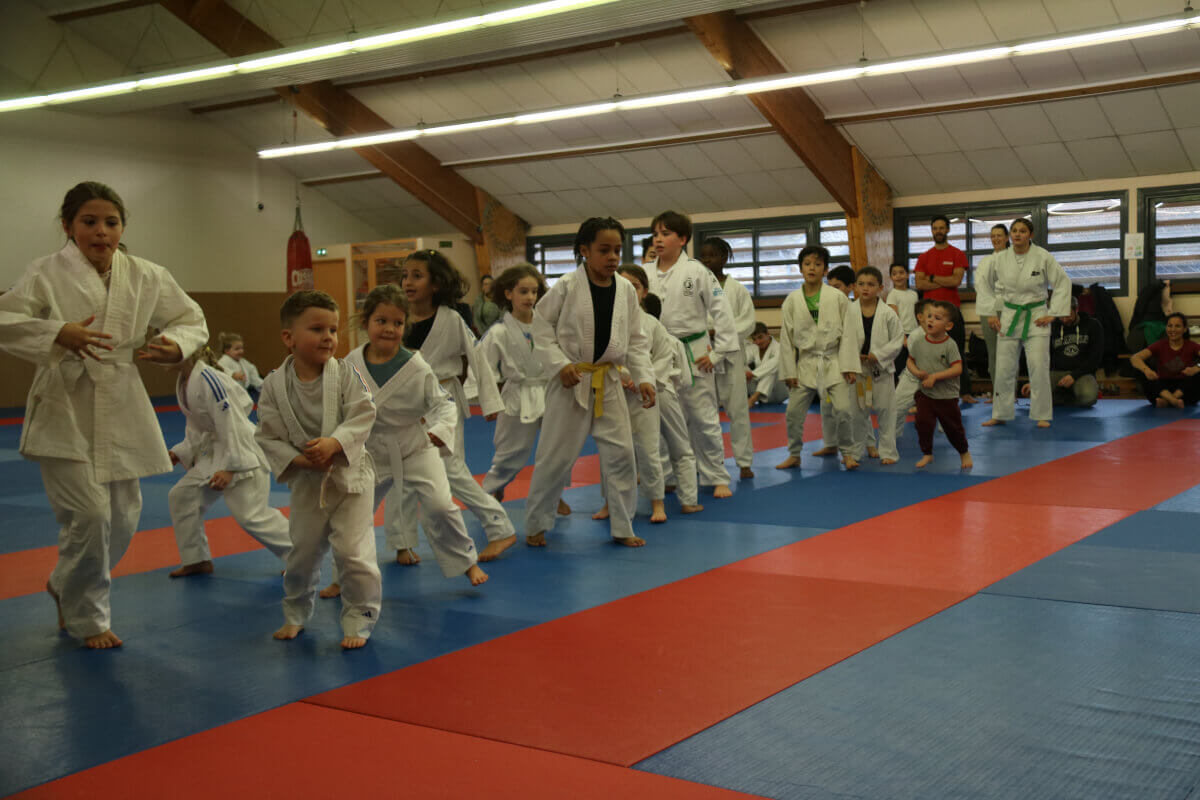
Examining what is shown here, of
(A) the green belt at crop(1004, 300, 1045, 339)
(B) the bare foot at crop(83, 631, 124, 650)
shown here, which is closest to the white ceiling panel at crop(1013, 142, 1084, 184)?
(A) the green belt at crop(1004, 300, 1045, 339)

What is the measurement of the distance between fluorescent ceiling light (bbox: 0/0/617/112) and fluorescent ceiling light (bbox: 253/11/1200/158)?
0.10 feet

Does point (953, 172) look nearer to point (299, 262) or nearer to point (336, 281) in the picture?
point (299, 262)

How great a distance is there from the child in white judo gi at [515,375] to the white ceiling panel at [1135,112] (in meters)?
8.64

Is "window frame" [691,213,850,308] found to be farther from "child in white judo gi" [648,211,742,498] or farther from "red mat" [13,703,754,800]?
"red mat" [13,703,754,800]

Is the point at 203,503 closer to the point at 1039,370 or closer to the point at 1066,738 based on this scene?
the point at 1066,738

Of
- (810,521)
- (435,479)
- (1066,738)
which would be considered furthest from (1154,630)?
(435,479)

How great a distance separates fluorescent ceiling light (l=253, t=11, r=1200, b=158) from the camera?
899 centimetres

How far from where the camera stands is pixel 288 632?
3297mm

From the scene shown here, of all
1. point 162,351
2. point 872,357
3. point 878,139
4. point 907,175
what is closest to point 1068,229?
point 907,175

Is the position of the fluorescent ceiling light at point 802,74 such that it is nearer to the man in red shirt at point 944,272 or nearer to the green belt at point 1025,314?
the man in red shirt at point 944,272

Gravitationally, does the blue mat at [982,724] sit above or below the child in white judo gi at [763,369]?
below

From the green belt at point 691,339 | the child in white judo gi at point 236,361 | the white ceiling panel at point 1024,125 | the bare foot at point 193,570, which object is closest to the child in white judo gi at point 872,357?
the green belt at point 691,339

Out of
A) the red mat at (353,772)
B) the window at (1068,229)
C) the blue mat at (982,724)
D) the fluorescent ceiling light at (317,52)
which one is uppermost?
the fluorescent ceiling light at (317,52)

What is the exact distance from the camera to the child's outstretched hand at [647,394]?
484cm
